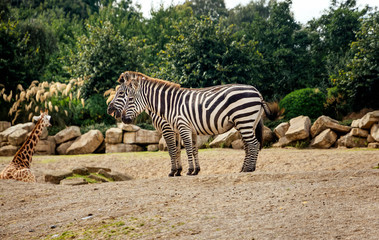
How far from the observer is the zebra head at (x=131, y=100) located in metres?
8.73

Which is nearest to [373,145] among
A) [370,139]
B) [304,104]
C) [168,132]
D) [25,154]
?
[370,139]

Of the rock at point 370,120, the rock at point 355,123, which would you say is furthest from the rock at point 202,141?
the rock at point 370,120

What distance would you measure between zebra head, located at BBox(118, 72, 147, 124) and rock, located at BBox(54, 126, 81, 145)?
8130 mm

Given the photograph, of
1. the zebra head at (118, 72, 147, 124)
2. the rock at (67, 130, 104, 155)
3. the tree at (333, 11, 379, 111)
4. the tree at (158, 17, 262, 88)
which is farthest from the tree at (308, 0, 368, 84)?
the zebra head at (118, 72, 147, 124)

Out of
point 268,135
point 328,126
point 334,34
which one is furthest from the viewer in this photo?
point 334,34

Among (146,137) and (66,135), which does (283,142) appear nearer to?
(146,137)

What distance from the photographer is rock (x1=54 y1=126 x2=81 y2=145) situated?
16.2 meters

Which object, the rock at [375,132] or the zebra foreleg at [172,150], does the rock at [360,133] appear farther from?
the zebra foreleg at [172,150]

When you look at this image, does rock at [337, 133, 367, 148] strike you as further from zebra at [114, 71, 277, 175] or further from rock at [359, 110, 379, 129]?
zebra at [114, 71, 277, 175]

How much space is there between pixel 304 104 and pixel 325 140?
370cm

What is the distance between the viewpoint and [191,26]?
18000 millimetres

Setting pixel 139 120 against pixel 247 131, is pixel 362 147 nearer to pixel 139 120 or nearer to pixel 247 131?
pixel 247 131

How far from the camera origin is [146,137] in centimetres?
1577

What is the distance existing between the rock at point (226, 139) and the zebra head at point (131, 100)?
618 centimetres
